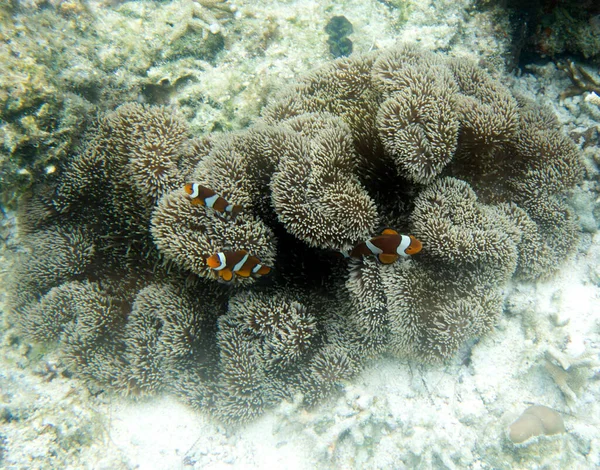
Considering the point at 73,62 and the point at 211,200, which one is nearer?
the point at 211,200

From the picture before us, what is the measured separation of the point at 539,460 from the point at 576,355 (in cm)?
89

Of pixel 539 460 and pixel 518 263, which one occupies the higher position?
pixel 518 263

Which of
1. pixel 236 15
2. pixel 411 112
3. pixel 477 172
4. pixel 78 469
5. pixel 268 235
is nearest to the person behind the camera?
pixel 411 112

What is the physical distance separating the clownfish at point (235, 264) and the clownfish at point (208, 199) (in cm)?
32

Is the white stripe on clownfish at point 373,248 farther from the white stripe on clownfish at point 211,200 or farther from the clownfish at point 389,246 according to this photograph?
the white stripe on clownfish at point 211,200

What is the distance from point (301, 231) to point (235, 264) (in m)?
0.52

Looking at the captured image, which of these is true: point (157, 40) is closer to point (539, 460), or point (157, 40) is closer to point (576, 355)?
point (576, 355)

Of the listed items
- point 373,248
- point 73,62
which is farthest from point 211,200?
point 73,62

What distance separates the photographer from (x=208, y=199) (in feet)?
8.22

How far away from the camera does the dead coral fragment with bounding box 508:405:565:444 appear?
2.82m

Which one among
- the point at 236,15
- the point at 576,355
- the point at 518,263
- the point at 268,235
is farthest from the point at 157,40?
the point at 576,355

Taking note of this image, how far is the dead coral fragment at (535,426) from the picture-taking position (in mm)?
2824

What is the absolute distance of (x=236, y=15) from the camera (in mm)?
3977

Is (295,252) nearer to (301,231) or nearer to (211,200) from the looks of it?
(301,231)
